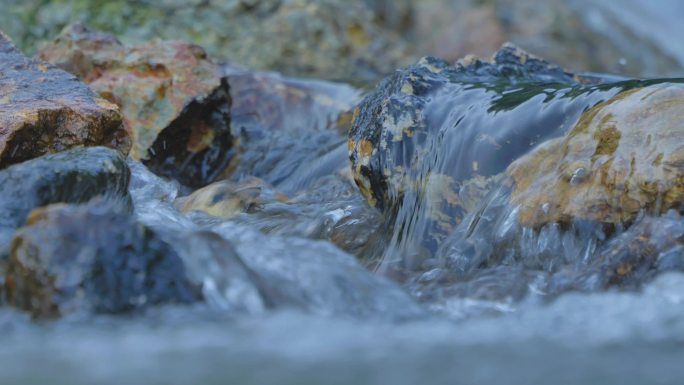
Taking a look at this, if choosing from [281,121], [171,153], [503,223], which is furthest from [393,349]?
[281,121]

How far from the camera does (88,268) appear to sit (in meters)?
2.21

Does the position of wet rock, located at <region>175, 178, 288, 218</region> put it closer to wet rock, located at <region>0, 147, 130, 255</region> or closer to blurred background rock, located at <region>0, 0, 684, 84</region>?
wet rock, located at <region>0, 147, 130, 255</region>

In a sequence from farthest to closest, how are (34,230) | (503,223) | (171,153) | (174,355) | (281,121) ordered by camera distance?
(281,121), (171,153), (503,223), (34,230), (174,355)

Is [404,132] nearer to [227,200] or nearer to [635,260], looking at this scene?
[227,200]

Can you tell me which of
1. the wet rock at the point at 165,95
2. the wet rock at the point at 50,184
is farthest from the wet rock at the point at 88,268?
the wet rock at the point at 165,95

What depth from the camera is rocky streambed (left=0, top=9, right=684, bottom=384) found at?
2012mm

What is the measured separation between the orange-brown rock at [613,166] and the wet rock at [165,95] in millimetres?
2020

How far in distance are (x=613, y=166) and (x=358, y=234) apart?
96cm

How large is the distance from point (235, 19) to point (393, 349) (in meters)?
6.02

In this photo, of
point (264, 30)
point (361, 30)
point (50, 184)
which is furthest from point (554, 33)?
point (50, 184)

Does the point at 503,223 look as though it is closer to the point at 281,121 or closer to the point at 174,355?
the point at 174,355

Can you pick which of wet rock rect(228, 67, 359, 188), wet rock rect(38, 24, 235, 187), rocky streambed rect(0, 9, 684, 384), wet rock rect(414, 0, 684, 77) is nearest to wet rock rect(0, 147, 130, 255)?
rocky streambed rect(0, 9, 684, 384)

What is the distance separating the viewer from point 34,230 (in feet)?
7.41

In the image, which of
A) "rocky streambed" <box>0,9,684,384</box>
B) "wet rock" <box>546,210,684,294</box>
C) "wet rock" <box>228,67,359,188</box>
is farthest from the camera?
"wet rock" <box>228,67,359,188</box>
